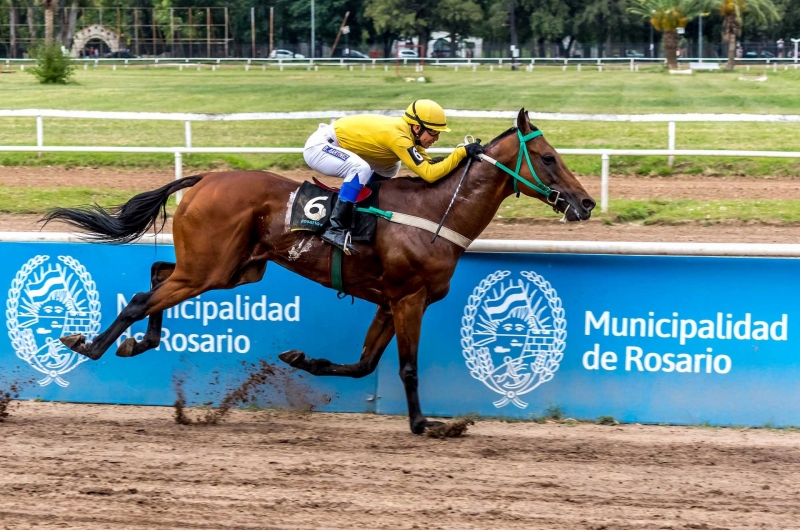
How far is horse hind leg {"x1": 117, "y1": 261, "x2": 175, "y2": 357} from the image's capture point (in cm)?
608

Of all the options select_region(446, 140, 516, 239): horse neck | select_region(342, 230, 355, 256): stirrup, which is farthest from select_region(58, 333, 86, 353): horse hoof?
select_region(446, 140, 516, 239): horse neck

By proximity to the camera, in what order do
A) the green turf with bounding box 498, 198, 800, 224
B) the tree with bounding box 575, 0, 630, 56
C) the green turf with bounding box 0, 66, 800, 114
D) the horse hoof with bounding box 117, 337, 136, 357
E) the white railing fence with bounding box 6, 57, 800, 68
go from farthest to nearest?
the tree with bounding box 575, 0, 630, 56 < the white railing fence with bounding box 6, 57, 800, 68 < the green turf with bounding box 0, 66, 800, 114 < the green turf with bounding box 498, 198, 800, 224 < the horse hoof with bounding box 117, 337, 136, 357

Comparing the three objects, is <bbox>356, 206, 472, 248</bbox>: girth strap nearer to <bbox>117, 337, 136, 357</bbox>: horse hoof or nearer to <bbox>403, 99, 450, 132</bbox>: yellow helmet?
<bbox>403, 99, 450, 132</bbox>: yellow helmet

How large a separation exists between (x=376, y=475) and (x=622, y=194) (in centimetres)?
890

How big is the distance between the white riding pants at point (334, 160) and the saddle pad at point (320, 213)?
0.12m

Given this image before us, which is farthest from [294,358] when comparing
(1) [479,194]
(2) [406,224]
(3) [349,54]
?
(3) [349,54]

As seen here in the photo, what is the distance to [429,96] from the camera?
2911 centimetres

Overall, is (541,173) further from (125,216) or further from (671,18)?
(671,18)

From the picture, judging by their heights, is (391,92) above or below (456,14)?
below

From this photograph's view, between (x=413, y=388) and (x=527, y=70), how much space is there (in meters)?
44.3

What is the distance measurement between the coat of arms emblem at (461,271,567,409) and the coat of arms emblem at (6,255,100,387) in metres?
2.45

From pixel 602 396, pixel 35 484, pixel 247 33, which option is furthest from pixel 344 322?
pixel 247 33

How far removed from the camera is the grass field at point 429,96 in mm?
14430

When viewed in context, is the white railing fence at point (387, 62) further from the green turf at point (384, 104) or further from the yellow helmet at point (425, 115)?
the yellow helmet at point (425, 115)
